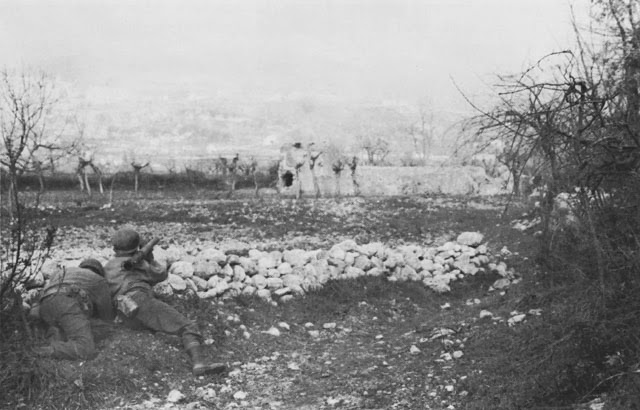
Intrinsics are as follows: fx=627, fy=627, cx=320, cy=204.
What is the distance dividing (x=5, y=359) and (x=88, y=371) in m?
0.66

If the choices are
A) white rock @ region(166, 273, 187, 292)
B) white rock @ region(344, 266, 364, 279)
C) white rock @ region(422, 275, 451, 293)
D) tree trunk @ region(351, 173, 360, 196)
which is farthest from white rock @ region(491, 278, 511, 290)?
tree trunk @ region(351, 173, 360, 196)

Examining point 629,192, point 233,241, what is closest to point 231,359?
point 629,192

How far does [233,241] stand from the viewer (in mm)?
14516

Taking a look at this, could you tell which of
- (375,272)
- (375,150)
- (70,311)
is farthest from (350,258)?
(375,150)

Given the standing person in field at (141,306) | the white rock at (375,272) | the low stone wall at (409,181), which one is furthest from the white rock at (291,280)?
the low stone wall at (409,181)

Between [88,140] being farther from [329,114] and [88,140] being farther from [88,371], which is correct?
[88,371]

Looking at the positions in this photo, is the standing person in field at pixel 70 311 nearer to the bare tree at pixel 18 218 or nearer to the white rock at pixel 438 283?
the bare tree at pixel 18 218

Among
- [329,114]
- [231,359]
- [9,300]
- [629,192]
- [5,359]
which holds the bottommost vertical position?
[231,359]

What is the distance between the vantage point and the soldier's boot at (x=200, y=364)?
5.90 metres

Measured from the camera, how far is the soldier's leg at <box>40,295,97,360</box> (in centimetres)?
549

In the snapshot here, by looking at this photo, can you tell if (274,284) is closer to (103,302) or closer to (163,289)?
(163,289)

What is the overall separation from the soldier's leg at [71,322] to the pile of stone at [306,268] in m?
1.69

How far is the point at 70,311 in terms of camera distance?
5.55 metres

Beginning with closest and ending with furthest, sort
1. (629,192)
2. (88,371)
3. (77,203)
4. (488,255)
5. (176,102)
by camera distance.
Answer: (629,192) → (88,371) → (488,255) → (77,203) → (176,102)
